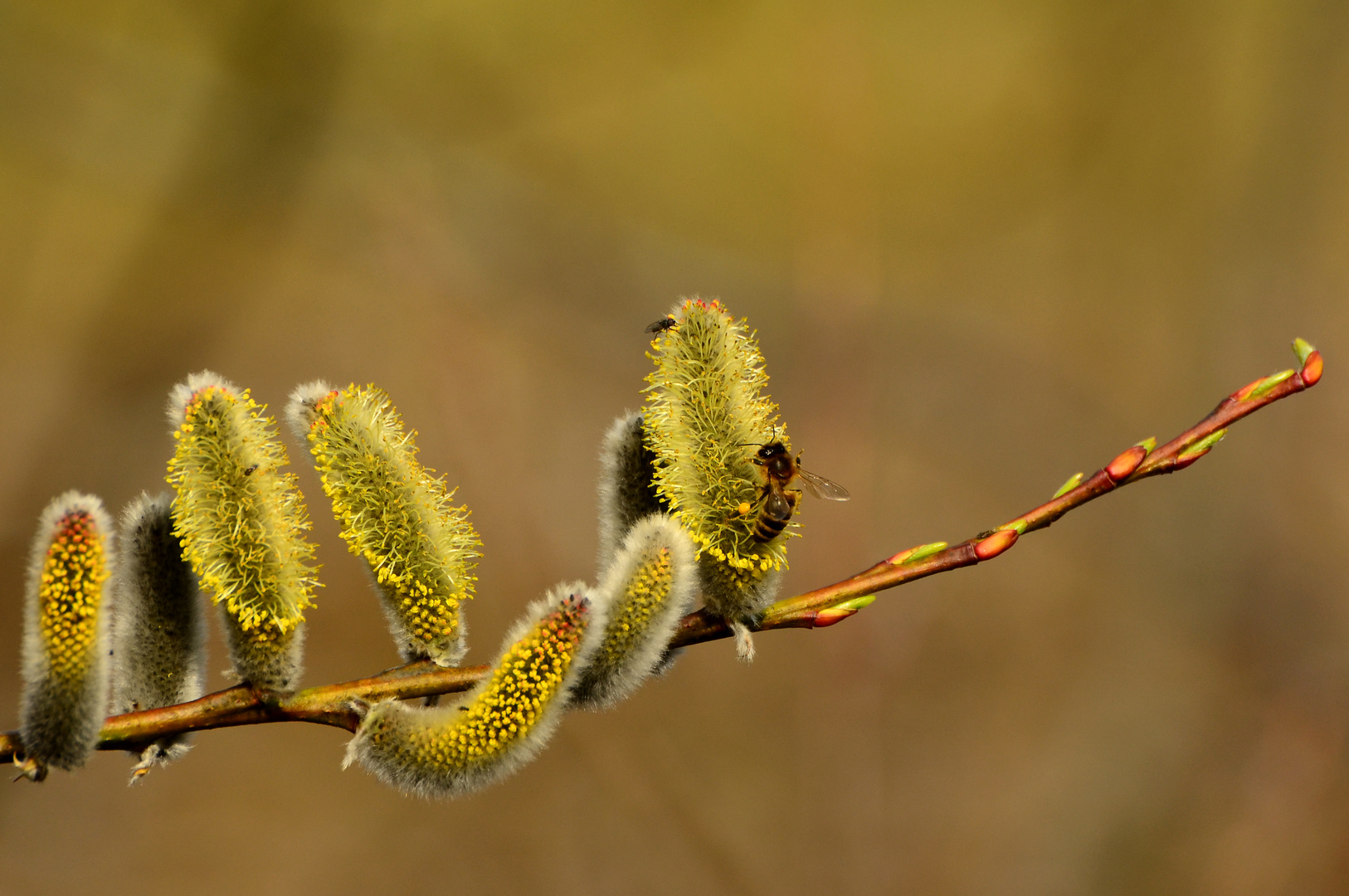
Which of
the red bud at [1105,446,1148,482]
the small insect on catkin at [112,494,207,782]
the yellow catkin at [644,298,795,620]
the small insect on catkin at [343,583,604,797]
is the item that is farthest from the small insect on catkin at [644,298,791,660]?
the small insect on catkin at [112,494,207,782]

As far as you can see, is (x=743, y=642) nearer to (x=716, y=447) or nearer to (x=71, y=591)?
(x=716, y=447)

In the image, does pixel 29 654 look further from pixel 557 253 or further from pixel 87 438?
pixel 557 253

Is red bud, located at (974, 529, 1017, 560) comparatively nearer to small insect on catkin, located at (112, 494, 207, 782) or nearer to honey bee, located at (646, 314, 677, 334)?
honey bee, located at (646, 314, 677, 334)

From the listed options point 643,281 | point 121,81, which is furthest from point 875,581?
point 121,81

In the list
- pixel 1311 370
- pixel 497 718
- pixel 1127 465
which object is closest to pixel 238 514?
pixel 497 718

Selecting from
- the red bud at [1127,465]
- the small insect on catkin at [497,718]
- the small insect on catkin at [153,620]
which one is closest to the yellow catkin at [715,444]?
the small insect on catkin at [497,718]
